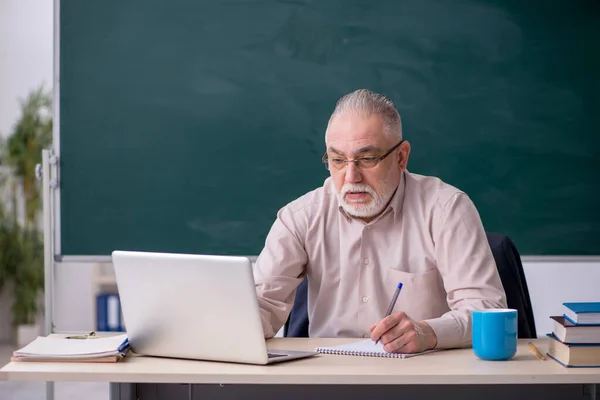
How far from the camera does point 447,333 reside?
1.88m

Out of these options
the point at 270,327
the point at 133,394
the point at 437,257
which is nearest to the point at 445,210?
the point at 437,257

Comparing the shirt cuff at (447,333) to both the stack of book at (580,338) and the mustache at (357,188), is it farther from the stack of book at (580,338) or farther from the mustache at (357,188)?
the mustache at (357,188)

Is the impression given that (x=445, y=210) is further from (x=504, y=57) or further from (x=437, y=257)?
(x=504, y=57)

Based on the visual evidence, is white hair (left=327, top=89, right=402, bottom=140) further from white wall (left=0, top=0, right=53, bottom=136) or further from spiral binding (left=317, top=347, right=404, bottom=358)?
white wall (left=0, top=0, right=53, bottom=136)

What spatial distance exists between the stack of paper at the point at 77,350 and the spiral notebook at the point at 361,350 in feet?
1.47

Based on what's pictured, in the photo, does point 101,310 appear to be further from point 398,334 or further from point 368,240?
point 398,334

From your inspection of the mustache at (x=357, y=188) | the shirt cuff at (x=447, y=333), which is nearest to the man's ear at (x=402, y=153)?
the mustache at (x=357, y=188)

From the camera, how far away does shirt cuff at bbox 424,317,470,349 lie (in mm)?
1874

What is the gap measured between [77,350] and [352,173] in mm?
897

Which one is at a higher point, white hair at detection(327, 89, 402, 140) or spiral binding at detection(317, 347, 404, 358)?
white hair at detection(327, 89, 402, 140)

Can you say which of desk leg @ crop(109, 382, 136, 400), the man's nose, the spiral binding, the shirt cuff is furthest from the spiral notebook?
the man's nose

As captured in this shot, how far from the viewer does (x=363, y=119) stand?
228 cm

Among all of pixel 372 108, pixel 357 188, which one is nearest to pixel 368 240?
pixel 357 188

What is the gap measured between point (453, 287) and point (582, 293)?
199 centimetres
